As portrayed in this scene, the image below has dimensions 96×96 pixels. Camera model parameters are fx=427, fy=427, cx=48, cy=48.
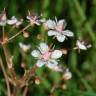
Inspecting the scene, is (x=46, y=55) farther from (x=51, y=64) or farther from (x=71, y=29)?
(x=71, y=29)

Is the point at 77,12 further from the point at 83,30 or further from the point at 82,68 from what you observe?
the point at 82,68

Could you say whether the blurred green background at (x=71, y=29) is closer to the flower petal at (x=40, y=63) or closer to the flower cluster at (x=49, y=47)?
the flower cluster at (x=49, y=47)

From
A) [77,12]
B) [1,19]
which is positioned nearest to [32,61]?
[77,12]

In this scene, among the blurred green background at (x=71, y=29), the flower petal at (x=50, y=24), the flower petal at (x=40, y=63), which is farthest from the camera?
the blurred green background at (x=71, y=29)

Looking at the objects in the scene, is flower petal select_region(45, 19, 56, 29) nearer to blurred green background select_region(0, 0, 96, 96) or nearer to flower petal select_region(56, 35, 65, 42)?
flower petal select_region(56, 35, 65, 42)

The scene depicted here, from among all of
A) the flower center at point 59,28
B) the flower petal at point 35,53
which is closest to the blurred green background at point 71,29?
the flower center at point 59,28

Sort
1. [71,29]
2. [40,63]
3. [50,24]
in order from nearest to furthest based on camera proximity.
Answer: [40,63] < [50,24] < [71,29]

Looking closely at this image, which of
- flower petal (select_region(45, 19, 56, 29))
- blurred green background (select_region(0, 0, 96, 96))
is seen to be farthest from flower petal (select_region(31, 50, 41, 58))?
blurred green background (select_region(0, 0, 96, 96))

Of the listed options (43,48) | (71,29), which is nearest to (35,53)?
(43,48)
